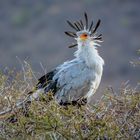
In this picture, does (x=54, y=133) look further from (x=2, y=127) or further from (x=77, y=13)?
(x=77, y=13)

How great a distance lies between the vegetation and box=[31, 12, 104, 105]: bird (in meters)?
1.48

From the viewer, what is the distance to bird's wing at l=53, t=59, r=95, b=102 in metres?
9.28

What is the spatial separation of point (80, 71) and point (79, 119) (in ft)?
6.59

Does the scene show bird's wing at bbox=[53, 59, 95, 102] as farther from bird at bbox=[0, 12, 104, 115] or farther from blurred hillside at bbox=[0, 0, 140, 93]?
blurred hillside at bbox=[0, 0, 140, 93]

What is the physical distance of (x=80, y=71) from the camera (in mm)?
9391

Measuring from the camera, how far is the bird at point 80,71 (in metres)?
9.26

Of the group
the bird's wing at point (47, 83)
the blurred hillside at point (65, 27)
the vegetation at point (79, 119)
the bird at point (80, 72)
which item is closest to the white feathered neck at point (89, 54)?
the bird at point (80, 72)

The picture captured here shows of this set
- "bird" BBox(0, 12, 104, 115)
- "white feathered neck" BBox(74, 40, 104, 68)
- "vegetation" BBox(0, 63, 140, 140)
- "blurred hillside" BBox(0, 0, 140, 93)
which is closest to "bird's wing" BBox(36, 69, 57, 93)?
"bird" BBox(0, 12, 104, 115)

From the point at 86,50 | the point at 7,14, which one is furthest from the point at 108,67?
the point at 86,50

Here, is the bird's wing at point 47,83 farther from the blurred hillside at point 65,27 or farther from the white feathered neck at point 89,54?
the blurred hillside at point 65,27

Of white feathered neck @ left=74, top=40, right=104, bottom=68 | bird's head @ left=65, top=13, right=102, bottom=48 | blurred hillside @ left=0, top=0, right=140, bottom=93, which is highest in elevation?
blurred hillside @ left=0, top=0, right=140, bottom=93

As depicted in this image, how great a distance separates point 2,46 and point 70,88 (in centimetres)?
2129

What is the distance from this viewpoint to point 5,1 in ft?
120

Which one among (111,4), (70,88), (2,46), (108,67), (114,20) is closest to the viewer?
(70,88)
